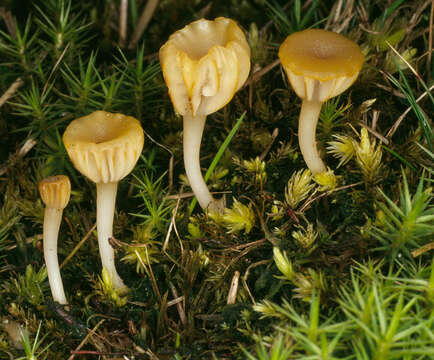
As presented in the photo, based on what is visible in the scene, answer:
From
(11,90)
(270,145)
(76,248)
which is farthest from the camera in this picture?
(11,90)

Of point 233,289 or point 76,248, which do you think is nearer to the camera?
point 233,289

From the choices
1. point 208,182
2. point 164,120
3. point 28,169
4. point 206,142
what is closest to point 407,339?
point 208,182

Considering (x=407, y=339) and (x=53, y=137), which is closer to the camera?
(x=407, y=339)

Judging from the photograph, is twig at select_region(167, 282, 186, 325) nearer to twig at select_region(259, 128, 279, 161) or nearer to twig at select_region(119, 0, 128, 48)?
twig at select_region(259, 128, 279, 161)

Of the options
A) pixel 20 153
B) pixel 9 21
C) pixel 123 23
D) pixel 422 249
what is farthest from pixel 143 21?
pixel 422 249

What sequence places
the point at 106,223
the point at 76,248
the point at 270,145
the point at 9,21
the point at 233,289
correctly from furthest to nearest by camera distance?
the point at 9,21 → the point at 270,145 → the point at 76,248 → the point at 106,223 → the point at 233,289

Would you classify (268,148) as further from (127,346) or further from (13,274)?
(13,274)

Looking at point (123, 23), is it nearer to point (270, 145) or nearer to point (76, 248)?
point (270, 145)
